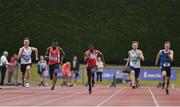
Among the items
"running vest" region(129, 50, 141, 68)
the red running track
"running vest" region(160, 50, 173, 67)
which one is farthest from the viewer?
"running vest" region(129, 50, 141, 68)

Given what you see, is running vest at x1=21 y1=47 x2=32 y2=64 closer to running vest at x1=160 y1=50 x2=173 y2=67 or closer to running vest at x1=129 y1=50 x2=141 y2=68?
running vest at x1=129 y1=50 x2=141 y2=68

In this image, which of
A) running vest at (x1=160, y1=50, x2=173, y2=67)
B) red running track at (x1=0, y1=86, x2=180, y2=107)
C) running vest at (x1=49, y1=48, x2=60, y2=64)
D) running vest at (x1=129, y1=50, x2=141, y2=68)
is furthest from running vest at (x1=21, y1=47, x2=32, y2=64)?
running vest at (x1=160, y1=50, x2=173, y2=67)

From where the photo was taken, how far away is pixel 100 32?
149 ft

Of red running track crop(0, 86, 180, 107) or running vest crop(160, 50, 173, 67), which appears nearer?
red running track crop(0, 86, 180, 107)

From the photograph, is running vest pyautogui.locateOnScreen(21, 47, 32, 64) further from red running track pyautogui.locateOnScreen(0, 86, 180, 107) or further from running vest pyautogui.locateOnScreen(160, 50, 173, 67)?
running vest pyautogui.locateOnScreen(160, 50, 173, 67)

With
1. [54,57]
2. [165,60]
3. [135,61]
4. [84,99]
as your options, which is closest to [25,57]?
[54,57]

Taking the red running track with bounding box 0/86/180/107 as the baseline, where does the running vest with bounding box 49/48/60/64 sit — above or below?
above

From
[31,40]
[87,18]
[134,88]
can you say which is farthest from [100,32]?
[134,88]

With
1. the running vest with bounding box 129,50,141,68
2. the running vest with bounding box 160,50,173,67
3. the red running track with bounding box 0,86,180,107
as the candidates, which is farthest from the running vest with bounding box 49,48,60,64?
the running vest with bounding box 160,50,173,67

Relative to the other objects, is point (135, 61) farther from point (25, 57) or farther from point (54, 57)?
point (25, 57)

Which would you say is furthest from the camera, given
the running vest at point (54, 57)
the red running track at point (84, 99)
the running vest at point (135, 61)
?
the running vest at point (135, 61)

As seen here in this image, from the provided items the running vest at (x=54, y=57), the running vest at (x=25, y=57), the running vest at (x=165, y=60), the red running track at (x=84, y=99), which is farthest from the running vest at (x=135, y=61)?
the red running track at (x=84, y=99)

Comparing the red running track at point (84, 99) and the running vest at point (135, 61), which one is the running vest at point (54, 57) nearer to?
the red running track at point (84, 99)

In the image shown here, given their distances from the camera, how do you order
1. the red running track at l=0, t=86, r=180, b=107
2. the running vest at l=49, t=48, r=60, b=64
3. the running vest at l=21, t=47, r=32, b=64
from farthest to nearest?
1. the running vest at l=21, t=47, r=32, b=64
2. the running vest at l=49, t=48, r=60, b=64
3. the red running track at l=0, t=86, r=180, b=107
